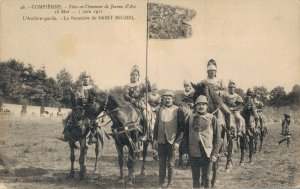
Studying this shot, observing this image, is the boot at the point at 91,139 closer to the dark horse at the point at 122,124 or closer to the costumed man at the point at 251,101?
the dark horse at the point at 122,124

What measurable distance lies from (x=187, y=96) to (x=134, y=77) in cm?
98

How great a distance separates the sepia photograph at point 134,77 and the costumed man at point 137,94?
0.02 meters

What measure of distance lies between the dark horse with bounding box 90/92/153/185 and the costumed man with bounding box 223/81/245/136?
1.62 metres

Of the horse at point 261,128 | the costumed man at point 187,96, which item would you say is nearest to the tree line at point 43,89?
the costumed man at point 187,96

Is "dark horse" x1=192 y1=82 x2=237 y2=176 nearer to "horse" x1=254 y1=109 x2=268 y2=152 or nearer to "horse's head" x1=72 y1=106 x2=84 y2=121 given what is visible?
"horse" x1=254 y1=109 x2=268 y2=152

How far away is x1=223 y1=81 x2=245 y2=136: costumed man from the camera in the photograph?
7541mm

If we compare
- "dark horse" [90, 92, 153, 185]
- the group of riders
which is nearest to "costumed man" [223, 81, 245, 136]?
the group of riders

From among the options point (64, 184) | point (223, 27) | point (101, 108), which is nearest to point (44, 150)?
point (64, 184)

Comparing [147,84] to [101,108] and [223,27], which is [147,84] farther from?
[223,27]

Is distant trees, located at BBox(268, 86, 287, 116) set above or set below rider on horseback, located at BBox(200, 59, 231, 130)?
below

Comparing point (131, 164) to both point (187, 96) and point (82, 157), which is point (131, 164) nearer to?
point (82, 157)

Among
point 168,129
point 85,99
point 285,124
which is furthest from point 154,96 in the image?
point 285,124

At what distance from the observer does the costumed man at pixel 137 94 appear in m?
7.41

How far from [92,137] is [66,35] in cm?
184
